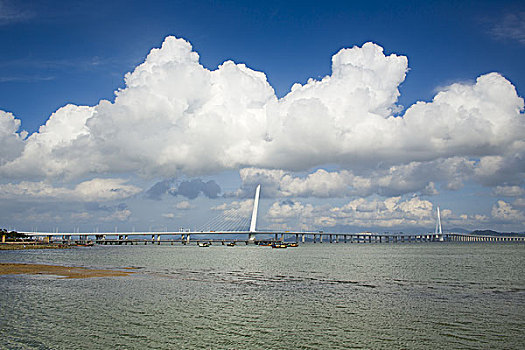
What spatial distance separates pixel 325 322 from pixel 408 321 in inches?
233

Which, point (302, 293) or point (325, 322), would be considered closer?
point (325, 322)

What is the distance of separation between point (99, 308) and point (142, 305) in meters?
3.40

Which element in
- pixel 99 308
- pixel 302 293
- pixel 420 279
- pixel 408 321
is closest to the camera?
pixel 408 321

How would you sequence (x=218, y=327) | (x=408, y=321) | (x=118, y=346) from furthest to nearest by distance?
1. (x=408, y=321)
2. (x=218, y=327)
3. (x=118, y=346)

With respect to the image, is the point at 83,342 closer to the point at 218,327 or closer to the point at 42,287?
the point at 218,327

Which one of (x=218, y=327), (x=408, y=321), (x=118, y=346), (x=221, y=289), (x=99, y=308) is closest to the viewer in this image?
(x=118, y=346)

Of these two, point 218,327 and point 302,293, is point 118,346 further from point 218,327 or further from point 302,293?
point 302,293

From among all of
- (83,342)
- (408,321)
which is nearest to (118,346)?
(83,342)

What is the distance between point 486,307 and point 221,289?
25617mm

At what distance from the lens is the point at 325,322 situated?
30.4m

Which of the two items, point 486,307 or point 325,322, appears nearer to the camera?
point 325,322

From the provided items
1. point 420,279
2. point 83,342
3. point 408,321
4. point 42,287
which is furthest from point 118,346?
point 420,279

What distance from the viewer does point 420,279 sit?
194 feet

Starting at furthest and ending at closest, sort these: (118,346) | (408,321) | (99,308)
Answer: (99,308), (408,321), (118,346)
